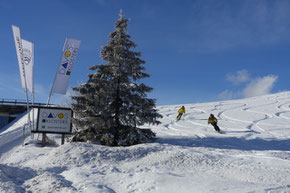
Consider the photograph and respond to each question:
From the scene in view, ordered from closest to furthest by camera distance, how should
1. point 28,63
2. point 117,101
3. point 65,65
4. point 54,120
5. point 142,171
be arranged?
point 142,171 < point 117,101 < point 54,120 < point 28,63 < point 65,65

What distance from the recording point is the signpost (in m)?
14.4

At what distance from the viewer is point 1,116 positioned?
3844 cm

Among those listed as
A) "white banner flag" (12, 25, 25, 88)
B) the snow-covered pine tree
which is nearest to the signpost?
the snow-covered pine tree

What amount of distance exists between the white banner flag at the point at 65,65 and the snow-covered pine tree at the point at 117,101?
3.11 meters

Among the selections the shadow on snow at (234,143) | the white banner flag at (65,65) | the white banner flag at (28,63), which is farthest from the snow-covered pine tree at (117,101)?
the white banner flag at (28,63)

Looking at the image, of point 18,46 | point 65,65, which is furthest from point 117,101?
point 18,46

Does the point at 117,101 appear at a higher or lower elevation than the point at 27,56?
lower

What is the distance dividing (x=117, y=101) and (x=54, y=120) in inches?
158

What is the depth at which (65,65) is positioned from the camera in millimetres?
16625

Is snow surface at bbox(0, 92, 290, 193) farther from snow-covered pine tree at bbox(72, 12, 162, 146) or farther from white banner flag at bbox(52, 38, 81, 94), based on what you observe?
white banner flag at bbox(52, 38, 81, 94)

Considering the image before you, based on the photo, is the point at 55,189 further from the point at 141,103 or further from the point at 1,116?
the point at 1,116

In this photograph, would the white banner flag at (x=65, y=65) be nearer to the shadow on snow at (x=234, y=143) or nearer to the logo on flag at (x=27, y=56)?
the logo on flag at (x=27, y=56)

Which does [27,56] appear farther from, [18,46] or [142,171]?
[142,171]

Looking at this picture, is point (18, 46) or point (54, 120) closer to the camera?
point (54, 120)
